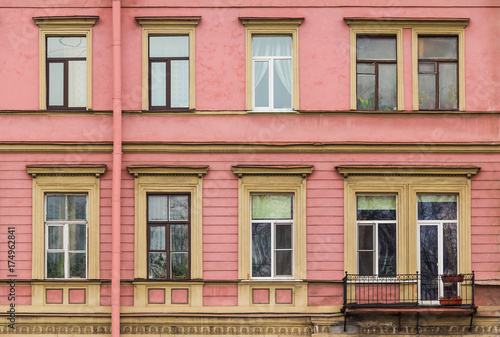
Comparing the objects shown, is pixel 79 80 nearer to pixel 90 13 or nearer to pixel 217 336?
pixel 90 13

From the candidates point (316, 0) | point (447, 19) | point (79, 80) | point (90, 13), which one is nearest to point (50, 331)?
point (79, 80)

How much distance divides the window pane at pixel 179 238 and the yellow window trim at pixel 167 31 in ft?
8.25

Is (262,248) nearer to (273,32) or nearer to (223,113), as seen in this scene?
(223,113)

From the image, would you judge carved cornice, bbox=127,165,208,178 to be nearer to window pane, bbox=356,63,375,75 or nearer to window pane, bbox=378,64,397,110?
window pane, bbox=356,63,375,75

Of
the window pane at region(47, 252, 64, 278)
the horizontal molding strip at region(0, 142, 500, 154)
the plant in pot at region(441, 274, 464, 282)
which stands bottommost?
the plant in pot at region(441, 274, 464, 282)

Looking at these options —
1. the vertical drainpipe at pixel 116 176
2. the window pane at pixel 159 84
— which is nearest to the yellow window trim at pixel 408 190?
the window pane at pixel 159 84

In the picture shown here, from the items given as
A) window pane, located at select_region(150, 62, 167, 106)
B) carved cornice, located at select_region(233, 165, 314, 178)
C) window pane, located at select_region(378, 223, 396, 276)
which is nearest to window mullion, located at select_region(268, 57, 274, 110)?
carved cornice, located at select_region(233, 165, 314, 178)

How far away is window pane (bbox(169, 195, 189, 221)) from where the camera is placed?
1725cm

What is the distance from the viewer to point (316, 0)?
17.3 meters

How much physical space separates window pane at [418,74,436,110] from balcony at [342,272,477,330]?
3.55 meters

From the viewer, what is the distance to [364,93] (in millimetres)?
17391

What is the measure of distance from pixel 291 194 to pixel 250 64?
9.37 feet

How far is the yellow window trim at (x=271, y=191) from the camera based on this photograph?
17.0 m

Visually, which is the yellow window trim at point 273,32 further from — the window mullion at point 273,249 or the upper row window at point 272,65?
the window mullion at point 273,249
